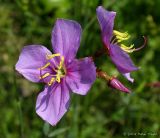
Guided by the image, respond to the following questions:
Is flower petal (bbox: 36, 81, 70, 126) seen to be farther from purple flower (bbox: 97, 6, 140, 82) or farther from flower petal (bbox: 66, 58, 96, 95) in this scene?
purple flower (bbox: 97, 6, 140, 82)

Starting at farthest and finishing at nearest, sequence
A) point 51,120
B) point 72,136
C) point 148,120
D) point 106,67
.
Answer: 1. point 106,67
2. point 148,120
3. point 72,136
4. point 51,120

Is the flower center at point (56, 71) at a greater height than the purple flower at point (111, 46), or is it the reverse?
the purple flower at point (111, 46)

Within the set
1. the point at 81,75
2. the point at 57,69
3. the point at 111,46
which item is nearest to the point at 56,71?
the point at 57,69

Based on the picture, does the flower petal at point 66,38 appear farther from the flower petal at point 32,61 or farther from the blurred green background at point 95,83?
the blurred green background at point 95,83

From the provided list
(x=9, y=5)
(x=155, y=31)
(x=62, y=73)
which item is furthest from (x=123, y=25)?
(x=62, y=73)

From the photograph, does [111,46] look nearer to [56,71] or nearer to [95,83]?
[56,71]

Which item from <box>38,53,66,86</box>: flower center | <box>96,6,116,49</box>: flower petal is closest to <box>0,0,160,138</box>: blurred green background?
<box>38,53,66,86</box>: flower center

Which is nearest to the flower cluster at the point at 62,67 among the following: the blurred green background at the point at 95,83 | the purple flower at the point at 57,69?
the purple flower at the point at 57,69

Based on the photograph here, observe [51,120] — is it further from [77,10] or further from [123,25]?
[123,25]
